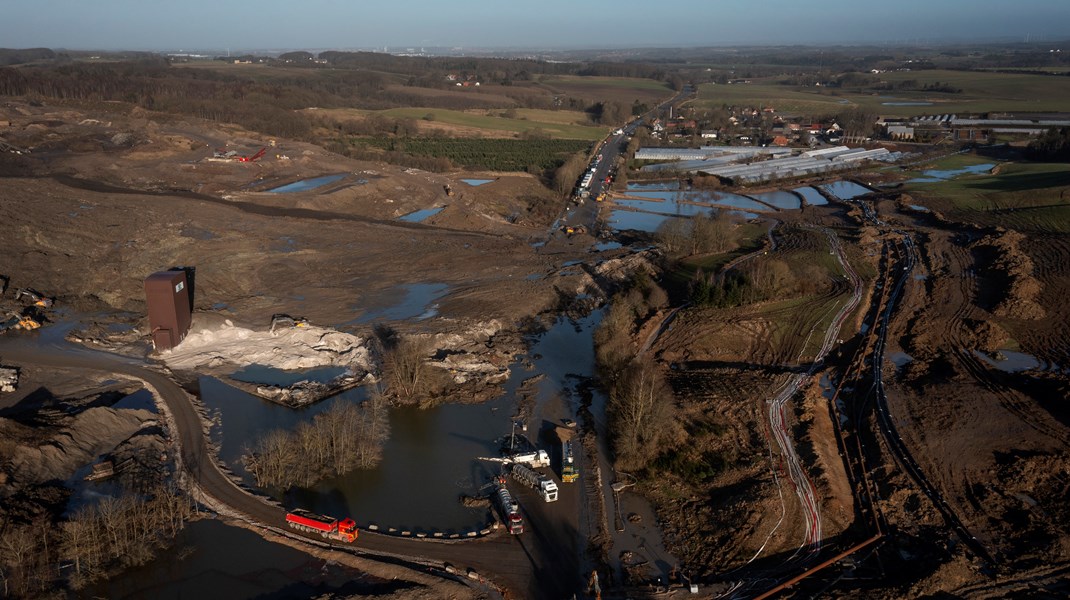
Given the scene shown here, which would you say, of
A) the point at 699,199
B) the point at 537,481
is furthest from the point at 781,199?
the point at 537,481

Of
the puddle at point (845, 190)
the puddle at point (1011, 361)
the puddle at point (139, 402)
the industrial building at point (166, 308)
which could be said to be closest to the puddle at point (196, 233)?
the industrial building at point (166, 308)

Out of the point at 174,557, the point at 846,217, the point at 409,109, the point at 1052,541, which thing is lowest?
the point at 174,557

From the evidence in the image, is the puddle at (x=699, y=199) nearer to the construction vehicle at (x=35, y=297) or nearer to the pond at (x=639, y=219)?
the pond at (x=639, y=219)

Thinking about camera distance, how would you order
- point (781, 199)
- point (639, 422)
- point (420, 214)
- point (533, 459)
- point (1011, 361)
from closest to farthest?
point (533, 459)
point (639, 422)
point (1011, 361)
point (420, 214)
point (781, 199)

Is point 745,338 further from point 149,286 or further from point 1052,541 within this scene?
point 149,286

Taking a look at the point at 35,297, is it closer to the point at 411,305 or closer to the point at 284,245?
the point at 284,245

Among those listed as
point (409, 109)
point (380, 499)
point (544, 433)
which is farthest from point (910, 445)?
point (409, 109)

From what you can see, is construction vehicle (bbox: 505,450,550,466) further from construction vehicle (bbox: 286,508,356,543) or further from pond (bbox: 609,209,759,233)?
pond (bbox: 609,209,759,233)
